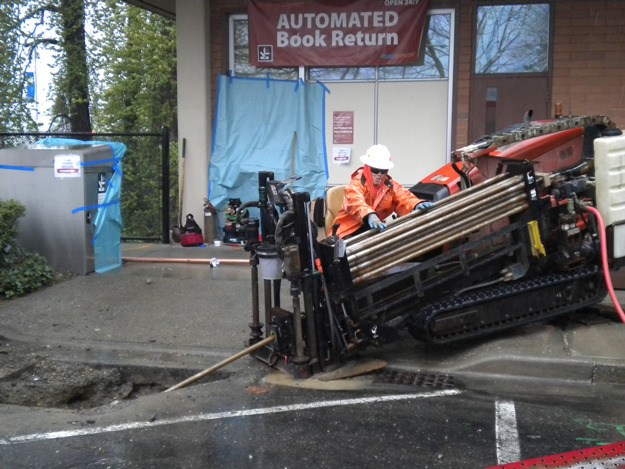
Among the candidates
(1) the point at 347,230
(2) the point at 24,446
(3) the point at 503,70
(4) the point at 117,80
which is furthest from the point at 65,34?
(2) the point at 24,446

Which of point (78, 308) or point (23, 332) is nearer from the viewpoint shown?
point (23, 332)

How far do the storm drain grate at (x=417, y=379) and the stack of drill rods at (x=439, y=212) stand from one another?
105cm

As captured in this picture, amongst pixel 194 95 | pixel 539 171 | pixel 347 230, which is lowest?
pixel 347 230

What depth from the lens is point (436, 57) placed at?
11.0 metres

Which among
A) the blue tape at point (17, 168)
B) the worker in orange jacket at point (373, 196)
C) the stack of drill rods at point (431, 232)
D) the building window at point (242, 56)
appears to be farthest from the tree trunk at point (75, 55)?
the stack of drill rods at point (431, 232)

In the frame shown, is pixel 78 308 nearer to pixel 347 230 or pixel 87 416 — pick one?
pixel 87 416

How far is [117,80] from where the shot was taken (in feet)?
75.7

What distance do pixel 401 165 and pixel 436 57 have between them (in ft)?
5.48

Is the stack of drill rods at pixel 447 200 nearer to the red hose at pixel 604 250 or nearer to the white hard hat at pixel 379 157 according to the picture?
the white hard hat at pixel 379 157

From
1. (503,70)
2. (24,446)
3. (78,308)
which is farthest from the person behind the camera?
(503,70)

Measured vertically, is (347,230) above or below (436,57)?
below

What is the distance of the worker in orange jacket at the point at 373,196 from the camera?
6.32 meters

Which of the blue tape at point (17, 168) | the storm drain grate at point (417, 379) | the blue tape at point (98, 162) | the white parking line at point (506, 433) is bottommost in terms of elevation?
the white parking line at point (506, 433)

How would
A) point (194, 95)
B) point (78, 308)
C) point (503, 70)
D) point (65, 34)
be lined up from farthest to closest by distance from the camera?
point (65, 34) → point (194, 95) → point (503, 70) → point (78, 308)
